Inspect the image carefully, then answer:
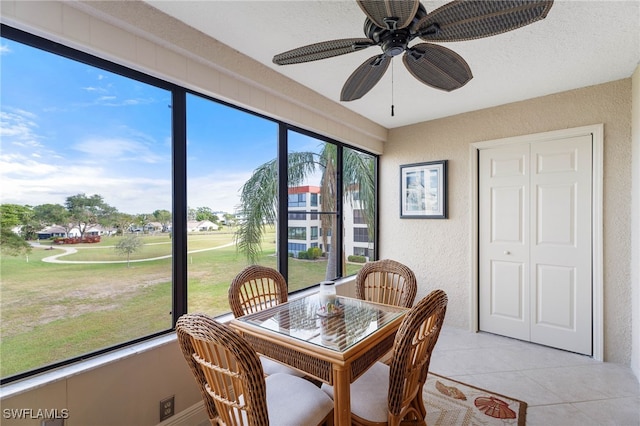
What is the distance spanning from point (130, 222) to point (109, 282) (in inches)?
14.4

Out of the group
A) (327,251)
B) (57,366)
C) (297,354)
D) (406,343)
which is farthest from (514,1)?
(327,251)

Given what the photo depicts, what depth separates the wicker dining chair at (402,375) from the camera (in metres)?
1.23

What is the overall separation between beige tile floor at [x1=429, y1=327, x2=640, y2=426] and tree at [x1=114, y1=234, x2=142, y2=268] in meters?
2.59

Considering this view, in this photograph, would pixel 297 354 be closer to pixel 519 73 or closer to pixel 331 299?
pixel 331 299

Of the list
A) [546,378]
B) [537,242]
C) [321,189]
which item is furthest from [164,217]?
[537,242]

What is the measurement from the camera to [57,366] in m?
1.43

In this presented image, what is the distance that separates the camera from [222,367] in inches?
42.1

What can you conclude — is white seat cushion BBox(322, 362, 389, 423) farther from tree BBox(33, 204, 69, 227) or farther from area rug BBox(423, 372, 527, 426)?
tree BBox(33, 204, 69, 227)

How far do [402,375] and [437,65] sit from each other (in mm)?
1531

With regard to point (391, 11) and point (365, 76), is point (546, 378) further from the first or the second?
point (391, 11)

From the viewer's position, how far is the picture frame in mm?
3508

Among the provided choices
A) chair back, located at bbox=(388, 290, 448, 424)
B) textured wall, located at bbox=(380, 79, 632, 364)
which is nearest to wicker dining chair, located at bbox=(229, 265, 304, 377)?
→ chair back, located at bbox=(388, 290, 448, 424)

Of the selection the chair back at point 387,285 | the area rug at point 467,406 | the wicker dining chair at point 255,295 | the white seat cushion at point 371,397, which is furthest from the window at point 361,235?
the white seat cushion at point 371,397

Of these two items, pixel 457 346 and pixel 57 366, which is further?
pixel 457 346
